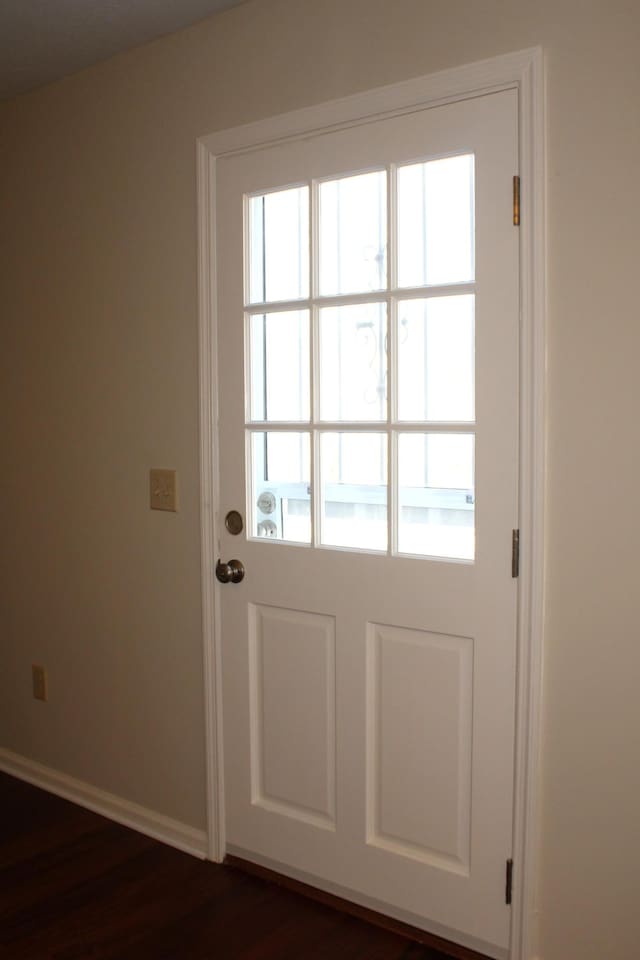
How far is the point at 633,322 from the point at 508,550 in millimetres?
577

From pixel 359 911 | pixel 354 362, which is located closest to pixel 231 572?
pixel 354 362

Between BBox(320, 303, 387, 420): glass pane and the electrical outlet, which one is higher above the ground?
BBox(320, 303, 387, 420): glass pane

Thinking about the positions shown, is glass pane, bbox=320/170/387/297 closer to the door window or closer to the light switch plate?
the door window

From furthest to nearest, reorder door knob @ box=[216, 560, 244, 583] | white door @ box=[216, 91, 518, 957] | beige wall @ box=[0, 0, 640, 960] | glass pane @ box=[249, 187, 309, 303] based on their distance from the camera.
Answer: door knob @ box=[216, 560, 244, 583] < glass pane @ box=[249, 187, 309, 303] < white door @ box=[216, 91, 518, 957] < beige wall @ box=[0, 0, 640, 960]

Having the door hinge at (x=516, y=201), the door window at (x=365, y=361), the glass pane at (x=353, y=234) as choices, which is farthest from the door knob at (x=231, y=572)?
the door hinge at (x=516, y=201)

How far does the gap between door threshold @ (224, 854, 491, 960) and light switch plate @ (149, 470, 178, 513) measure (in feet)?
3.53

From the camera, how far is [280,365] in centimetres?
237

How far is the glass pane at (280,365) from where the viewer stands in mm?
2318

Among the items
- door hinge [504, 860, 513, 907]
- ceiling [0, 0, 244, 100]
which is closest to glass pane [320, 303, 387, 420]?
ceiling [0, 0, 244, 100]

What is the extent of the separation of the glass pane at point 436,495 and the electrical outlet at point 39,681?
5.36ft

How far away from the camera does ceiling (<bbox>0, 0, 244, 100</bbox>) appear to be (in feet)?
7.67

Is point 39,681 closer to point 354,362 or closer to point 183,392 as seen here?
point 183,392

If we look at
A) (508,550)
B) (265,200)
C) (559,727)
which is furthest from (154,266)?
(559,727)

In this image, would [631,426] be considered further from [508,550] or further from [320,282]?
[320,282]
